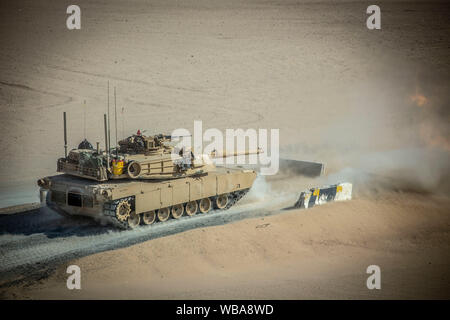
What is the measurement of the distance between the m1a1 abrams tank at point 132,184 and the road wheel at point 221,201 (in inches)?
18.3

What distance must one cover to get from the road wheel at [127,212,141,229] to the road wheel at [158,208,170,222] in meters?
0.86

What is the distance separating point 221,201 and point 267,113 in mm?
14246

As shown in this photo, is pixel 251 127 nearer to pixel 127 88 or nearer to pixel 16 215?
pixel 127 88

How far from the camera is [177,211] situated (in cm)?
2033

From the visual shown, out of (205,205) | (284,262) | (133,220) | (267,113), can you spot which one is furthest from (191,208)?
(267,113)

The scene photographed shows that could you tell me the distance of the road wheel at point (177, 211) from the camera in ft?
66.1

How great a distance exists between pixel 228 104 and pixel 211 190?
15.0m

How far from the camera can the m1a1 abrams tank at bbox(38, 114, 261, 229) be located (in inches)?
712

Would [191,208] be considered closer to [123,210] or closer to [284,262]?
[123,210]

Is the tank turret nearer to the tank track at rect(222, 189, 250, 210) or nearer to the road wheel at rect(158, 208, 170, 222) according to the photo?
the road wheel at rect(158, 208, 170, 222)

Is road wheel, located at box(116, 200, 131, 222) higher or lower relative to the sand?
higher

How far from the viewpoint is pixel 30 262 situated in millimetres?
15492

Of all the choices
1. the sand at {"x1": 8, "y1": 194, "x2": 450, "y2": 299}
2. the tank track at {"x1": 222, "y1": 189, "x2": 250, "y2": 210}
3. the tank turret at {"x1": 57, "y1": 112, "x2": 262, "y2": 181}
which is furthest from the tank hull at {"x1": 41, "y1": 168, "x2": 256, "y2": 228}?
the sand at {"x1": 8, "y1": 194, "x2": 450, "y2": 299}

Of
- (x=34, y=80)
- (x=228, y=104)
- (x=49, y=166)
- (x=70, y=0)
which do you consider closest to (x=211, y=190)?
(x=49, y=166)
